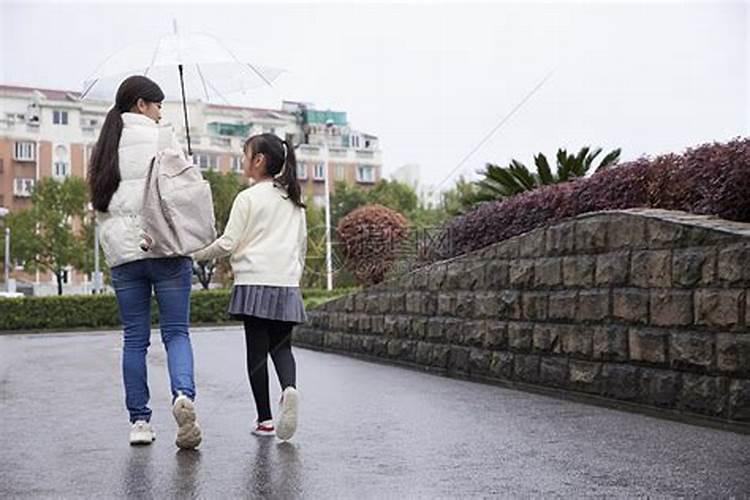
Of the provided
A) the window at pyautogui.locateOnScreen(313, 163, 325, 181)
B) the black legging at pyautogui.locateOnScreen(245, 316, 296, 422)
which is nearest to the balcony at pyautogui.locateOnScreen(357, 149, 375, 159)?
the window at pyautogui.locateOnScreen(313, 163, 325, 181)

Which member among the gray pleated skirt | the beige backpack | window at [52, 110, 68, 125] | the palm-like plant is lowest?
the gray pleated skirt

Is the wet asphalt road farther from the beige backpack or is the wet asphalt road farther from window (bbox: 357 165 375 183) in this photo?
window (bbox: 357 165 375 183)

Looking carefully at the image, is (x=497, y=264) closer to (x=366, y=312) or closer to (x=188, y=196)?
(x=366, y=312)

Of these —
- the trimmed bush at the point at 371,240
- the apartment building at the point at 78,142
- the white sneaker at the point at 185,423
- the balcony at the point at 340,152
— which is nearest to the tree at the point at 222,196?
the apartment building at the point at 78,142

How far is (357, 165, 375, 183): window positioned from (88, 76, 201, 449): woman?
7122cm

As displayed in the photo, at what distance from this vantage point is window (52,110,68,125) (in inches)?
2662

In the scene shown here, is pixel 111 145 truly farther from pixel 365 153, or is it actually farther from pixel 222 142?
pixel 365 153

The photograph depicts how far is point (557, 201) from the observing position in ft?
27.3

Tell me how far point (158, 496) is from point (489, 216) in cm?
614

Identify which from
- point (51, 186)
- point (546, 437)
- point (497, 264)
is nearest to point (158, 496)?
point (546, 437)

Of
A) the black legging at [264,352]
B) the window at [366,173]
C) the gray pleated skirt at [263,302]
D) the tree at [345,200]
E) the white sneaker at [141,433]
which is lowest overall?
the white sneaker at [141,433]

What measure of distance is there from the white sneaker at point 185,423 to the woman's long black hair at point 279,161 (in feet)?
4.10

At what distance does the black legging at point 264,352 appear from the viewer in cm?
524

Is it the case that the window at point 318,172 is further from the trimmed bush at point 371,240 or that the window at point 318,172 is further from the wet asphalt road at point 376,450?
the wet asphalt road at point 376,450
